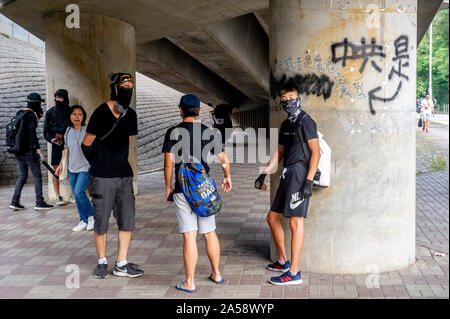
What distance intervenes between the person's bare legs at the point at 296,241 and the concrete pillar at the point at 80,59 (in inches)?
243

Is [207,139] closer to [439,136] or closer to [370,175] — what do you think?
[370,175]

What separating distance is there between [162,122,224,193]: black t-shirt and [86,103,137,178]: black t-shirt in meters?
0.68

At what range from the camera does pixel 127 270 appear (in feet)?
16.9

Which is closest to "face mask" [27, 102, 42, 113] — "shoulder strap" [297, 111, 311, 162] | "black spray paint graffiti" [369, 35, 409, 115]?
"shoulder strap" [297, 111, 311, 162]

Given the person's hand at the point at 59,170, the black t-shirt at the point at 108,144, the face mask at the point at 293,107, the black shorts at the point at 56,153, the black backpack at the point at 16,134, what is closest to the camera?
the face mask at the point at 293,107

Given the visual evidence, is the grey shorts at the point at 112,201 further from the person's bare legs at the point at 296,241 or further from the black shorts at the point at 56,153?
the black shorts at the point at 56,153

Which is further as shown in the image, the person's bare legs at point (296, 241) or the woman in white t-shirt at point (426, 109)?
the woman in white t-shirt at point (426, 109)

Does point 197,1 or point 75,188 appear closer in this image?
point 75,188

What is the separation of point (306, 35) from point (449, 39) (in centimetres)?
195

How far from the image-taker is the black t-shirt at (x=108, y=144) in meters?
4.96

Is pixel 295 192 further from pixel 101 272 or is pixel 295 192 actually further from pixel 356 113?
pixel 101 272

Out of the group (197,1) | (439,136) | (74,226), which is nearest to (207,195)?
(74,226)

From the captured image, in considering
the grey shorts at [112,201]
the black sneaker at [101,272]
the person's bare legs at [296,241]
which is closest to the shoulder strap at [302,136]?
the person's bare legs at [296,241]

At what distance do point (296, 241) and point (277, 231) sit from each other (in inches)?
15.6
